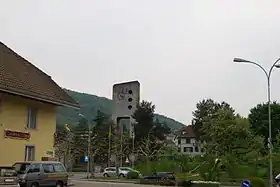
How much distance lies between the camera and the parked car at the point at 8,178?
28281 millimetres

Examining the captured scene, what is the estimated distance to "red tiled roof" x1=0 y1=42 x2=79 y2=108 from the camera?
31.5 meters

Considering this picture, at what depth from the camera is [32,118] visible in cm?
3447

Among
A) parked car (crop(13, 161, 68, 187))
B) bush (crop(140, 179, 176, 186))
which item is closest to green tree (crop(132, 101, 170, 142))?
bush (crop(140, 179, 176, 186))

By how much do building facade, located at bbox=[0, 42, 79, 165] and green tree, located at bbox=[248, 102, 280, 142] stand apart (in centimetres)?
5782

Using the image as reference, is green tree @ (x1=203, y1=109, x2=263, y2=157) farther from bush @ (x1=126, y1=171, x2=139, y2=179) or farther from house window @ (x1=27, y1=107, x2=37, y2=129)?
house window @ (x1=27, y1=107, x2=37, y2=129)

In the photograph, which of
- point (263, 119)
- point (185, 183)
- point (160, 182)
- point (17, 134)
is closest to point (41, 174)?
point (17, 134)

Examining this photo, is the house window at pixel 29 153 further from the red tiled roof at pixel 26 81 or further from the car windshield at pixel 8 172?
the car windshield at pixel 8 172

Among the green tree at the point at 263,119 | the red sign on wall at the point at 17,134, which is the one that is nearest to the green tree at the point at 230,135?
the green tree at the point at 263,119

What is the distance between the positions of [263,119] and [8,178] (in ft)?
219

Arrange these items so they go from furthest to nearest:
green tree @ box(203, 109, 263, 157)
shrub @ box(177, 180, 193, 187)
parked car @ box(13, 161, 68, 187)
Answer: green tree @ box(203, 109, 263, 157) < shrub @ box(177, 180, 193, 187) < parked car @ box(13, 161, 68, 187)

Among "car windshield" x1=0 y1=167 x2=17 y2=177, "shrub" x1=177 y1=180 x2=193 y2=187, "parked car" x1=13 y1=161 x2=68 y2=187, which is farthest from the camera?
"shrub" x1=177 y1=180 x2=193 y2=187

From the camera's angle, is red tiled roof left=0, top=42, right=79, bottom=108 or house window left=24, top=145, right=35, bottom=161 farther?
house window left=24, top=145, right=35, bottom=161

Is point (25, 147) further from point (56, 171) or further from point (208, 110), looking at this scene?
point (208, 110)

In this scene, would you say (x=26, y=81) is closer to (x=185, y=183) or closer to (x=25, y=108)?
(x=25, y=108)
